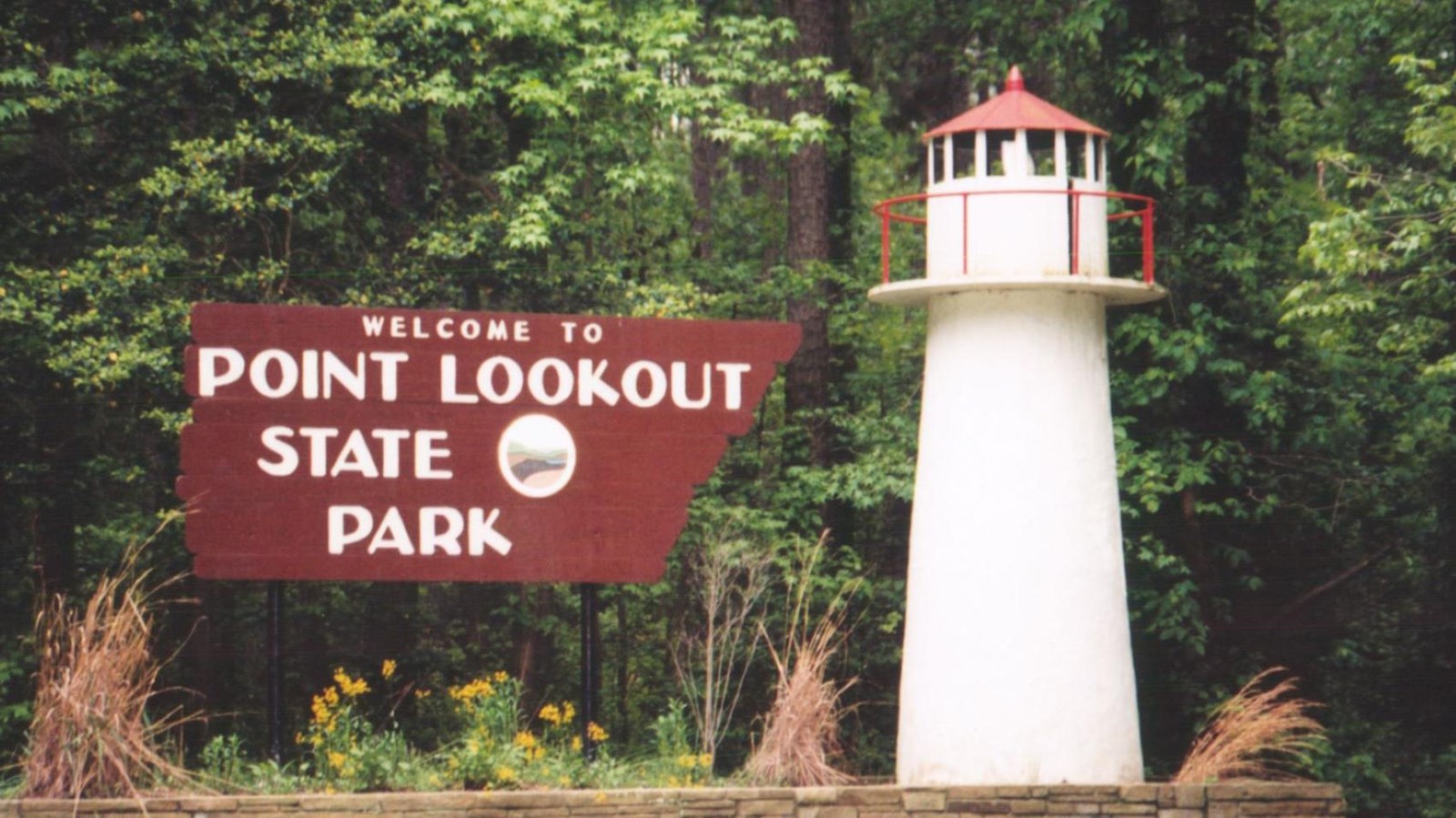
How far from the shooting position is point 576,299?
565 inches

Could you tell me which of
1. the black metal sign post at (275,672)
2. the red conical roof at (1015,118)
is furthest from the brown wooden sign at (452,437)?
the red conical roof at (1015,118)

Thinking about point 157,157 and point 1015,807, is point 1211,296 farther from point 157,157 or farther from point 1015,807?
point 157,157

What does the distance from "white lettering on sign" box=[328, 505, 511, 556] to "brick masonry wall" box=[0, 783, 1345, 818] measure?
61.3 inches

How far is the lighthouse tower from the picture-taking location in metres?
10.1

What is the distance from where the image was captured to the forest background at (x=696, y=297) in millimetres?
13492

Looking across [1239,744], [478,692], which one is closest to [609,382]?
[478,692]

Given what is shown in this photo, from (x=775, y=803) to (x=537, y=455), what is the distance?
2598 millimetres

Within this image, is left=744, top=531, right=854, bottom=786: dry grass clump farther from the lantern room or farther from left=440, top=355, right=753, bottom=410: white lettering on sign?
the lantern room

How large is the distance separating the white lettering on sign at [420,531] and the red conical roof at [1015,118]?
3.61 m

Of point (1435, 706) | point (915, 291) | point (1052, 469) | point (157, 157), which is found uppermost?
point (157, 157)

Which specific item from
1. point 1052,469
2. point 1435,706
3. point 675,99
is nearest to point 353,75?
point 675,99

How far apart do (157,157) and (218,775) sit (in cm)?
599

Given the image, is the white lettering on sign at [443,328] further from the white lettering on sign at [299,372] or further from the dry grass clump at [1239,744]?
the dry grass clump at [1239,744]

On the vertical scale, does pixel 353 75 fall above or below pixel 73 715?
above
